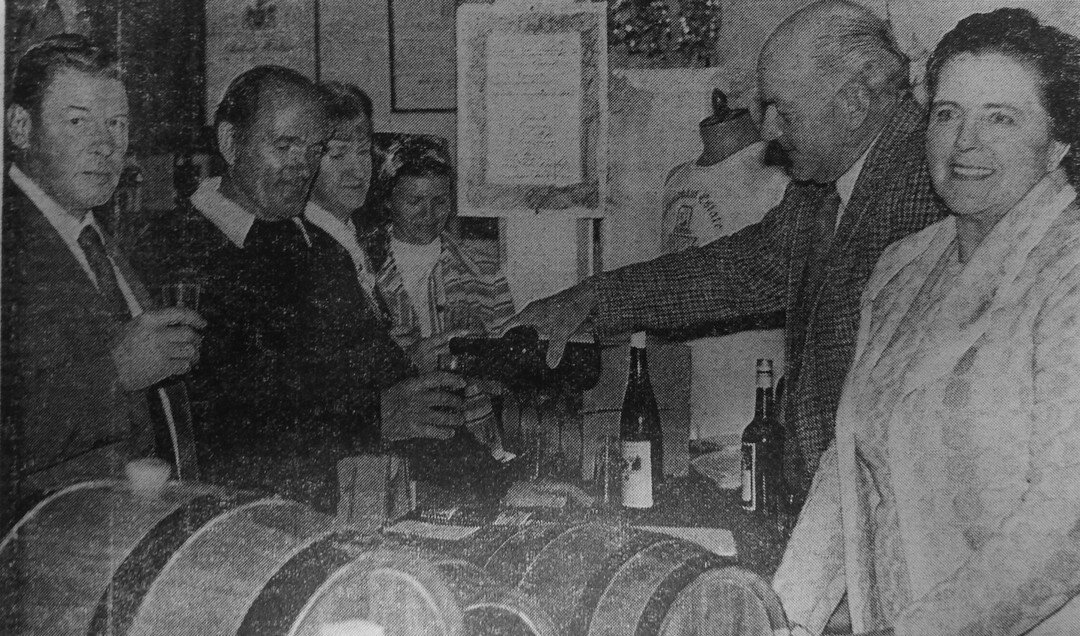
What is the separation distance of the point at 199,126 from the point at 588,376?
54.8 inches

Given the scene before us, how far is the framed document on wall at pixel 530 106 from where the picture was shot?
266cm

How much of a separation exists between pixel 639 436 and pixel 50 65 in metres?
2.10

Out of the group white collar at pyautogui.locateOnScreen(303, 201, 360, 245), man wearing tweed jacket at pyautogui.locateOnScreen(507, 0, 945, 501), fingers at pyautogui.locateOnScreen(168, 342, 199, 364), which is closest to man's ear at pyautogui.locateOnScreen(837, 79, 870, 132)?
man wearing tweed jacket at pyautogui.locateOnScreen(507, 0, 945, 501)

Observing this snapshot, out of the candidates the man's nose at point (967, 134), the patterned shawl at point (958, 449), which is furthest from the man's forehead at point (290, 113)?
the man's nose at point (967, 134)

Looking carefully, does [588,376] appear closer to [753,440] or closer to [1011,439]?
[753,440]

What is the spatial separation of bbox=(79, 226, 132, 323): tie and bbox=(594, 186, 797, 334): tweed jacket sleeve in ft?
4.71

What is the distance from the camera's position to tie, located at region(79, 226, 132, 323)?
2.77 metres

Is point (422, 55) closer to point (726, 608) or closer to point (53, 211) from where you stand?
point (53, 211)

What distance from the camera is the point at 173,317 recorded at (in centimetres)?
277

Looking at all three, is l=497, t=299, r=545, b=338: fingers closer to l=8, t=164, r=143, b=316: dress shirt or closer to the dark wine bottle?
the dark wine bottle

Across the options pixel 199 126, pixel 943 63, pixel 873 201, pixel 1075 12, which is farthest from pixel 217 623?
pixel 1075 12

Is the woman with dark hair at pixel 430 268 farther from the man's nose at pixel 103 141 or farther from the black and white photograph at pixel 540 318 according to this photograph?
the man's nose at pixel 103 141

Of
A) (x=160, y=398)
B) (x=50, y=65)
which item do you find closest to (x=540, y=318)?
(x=160, y=398)

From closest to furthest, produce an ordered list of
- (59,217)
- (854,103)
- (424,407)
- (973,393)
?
(973,393) < (854,103) < (424,407) < (59,217)
